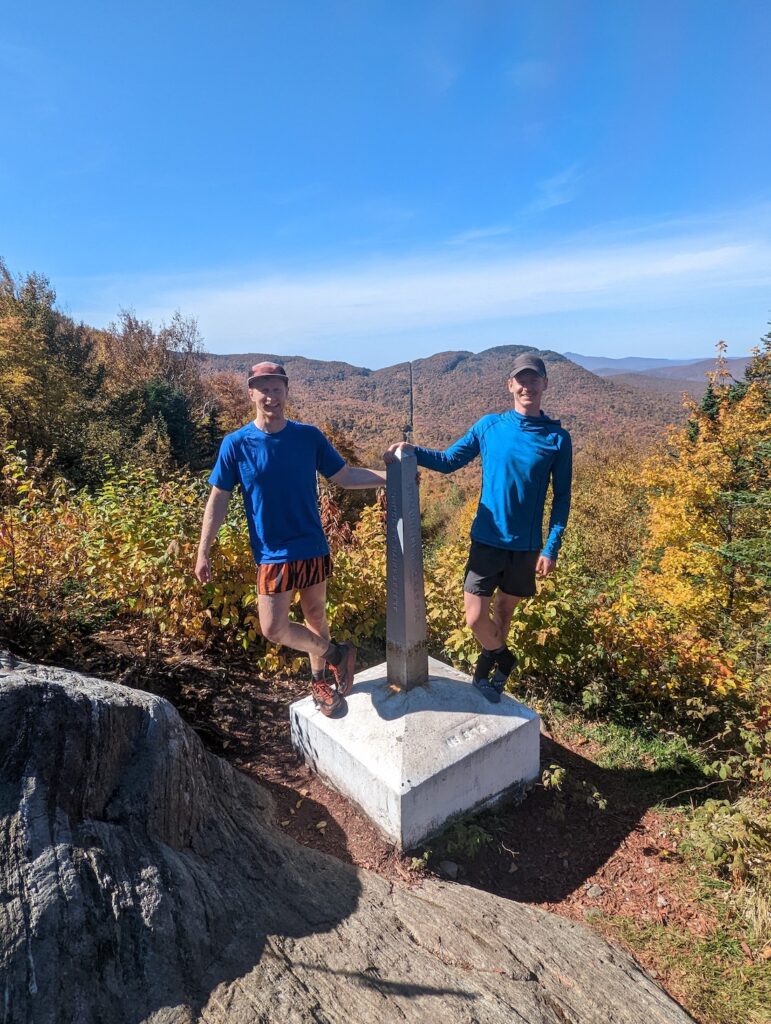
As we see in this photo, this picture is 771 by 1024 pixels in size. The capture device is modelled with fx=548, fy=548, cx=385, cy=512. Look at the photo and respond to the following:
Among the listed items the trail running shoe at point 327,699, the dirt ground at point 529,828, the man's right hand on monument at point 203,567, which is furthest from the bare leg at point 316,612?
the dirt ground at point 529,828

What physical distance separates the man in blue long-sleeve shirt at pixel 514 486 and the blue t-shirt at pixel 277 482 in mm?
518

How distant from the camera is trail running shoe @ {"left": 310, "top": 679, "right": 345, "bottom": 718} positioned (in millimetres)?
3332

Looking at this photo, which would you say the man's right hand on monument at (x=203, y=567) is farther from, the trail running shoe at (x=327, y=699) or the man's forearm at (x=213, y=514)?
the trail running shoe at (x=327, y=699)

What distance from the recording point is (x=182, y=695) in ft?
13.2

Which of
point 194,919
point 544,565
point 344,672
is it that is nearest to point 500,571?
point 544,565

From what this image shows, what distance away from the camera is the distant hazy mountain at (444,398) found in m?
3.68

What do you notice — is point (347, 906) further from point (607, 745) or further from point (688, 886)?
point (607, 745)

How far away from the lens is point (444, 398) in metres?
4.32

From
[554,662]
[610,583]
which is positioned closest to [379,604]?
[554,662]

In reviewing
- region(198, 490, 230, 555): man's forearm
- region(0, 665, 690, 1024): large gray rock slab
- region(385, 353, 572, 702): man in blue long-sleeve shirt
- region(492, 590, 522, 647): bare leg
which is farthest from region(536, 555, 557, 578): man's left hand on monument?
region(198, 490, 230, 555): man's forearm

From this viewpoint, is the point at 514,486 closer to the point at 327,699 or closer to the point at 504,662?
Result: the point at 504,662

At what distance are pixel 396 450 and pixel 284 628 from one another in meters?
1.23

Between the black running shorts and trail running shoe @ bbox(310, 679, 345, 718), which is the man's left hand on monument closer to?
the black running shorts

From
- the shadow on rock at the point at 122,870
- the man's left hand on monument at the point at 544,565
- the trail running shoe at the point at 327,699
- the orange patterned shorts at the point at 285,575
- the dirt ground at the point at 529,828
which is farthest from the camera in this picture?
the trail running shoe at the point at 327,699
